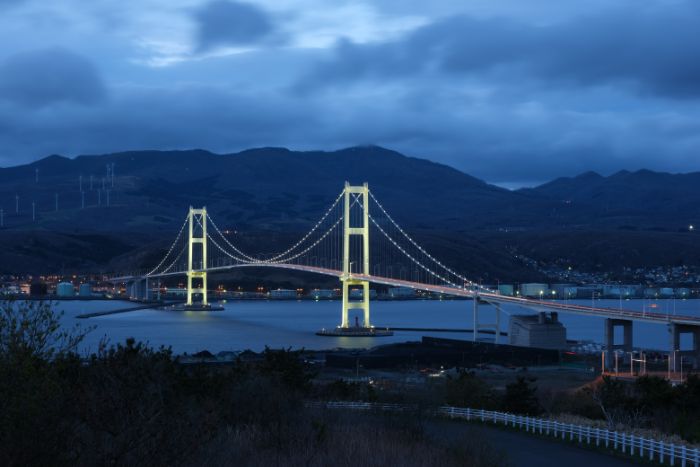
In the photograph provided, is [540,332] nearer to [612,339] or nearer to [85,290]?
[612,339]

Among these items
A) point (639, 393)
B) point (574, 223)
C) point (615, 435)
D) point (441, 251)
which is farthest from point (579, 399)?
point (574, 223)

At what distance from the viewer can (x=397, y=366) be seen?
35219 millimetres

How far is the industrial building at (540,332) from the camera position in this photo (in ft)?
142

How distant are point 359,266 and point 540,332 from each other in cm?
3820

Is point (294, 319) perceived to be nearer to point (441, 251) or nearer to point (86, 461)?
point (441, 251)

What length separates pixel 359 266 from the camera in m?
81.0

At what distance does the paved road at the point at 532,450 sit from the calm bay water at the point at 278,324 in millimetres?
24898

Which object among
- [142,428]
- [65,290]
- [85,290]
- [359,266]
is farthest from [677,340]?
[85,290]

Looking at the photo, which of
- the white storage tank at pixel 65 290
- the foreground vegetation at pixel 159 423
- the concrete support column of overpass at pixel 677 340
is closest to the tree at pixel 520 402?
the foreground vegetation at pixel 159 423

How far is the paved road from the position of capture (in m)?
11.2

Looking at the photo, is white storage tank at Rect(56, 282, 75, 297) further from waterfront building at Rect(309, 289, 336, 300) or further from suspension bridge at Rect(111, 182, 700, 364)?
waterfront building at Rect(309, 289, 336, 300)

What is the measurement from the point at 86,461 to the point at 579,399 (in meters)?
15.6

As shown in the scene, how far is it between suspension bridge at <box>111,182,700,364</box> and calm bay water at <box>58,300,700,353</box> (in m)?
2.26

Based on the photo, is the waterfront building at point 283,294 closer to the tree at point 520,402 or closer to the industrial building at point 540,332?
the industrial building at point 540,332
